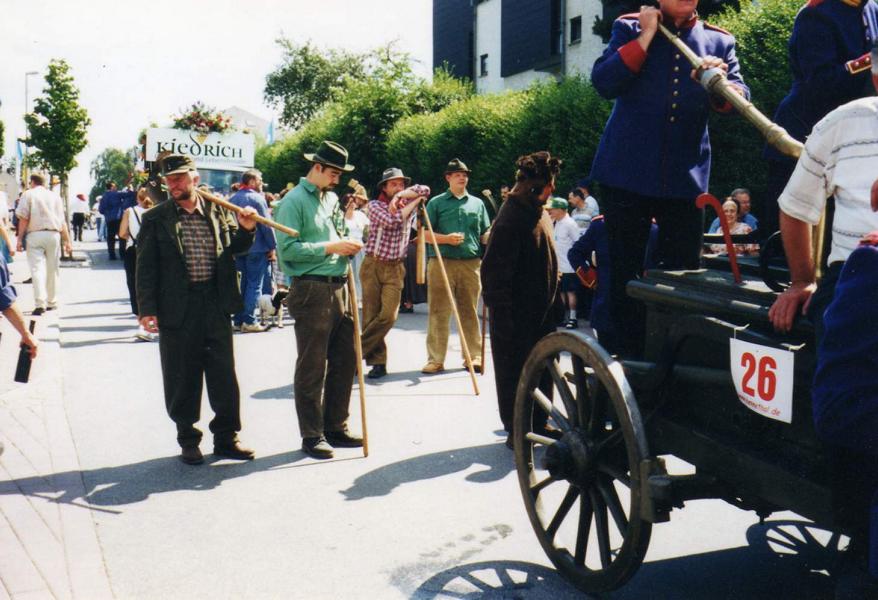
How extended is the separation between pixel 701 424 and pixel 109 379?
7.06 m

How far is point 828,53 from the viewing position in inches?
147

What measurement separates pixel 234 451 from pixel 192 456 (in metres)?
0.27

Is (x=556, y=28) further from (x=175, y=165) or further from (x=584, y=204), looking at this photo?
(x=175, y=165)

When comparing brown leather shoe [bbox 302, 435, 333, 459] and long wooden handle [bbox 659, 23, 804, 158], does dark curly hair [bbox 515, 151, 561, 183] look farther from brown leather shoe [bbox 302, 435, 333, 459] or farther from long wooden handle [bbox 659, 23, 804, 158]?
long wooden handle [bbox 659, 23, 804, 158]

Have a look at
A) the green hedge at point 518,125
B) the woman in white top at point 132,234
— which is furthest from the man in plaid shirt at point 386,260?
the green hedge at point 518,125

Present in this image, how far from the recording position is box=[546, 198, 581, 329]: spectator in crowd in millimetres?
12680

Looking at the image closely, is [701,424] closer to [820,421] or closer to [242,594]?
[820,421]

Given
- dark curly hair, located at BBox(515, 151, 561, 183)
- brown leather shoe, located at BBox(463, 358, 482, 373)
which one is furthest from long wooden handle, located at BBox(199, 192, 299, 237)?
brown leather shoe, located at BBox(463, 358, 482, 373)

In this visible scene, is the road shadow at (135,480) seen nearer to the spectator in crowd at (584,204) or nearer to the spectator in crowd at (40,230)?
the spectator in crowd at (40,230)

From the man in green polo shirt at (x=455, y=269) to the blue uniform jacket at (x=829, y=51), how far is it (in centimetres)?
560

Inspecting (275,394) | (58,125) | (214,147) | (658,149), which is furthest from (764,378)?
(58,125)

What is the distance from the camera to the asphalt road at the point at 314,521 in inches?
155

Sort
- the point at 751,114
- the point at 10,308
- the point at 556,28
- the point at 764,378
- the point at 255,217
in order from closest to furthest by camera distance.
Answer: the point at 764,378, the point at 751,114, the point at 10,308, the point at 255,217, the point at 556,28

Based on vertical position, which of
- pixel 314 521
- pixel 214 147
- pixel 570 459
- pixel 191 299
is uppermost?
pixel 214 147
